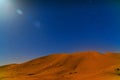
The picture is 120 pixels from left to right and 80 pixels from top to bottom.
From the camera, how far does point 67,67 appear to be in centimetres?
629

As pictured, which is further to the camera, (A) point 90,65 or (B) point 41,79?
(A) point 90,65

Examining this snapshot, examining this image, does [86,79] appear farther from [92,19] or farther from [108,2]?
[108,2]

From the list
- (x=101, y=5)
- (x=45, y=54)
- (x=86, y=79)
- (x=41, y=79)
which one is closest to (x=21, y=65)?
(x=45, y=54)

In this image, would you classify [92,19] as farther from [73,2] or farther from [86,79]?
[86,79]

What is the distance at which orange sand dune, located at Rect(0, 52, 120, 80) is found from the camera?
5739mm

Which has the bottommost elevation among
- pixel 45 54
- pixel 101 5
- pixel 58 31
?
pixel 45 54

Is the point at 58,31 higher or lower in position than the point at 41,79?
higher

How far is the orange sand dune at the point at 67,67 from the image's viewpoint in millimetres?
5739

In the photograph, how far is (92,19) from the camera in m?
6.39

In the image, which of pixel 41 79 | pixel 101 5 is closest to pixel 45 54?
pixel 41 79

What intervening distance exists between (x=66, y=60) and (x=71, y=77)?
92 centimetres

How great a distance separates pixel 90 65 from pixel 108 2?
1.69m

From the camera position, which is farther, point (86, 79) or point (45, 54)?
point (45, 54)

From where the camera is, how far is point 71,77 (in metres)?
5.64
